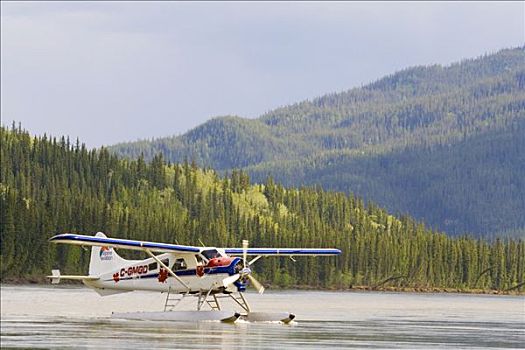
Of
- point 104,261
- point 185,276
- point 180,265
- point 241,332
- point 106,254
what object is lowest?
point 241,332

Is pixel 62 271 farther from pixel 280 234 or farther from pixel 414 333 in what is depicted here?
pixel 414 333

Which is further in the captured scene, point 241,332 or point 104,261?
point 104,261

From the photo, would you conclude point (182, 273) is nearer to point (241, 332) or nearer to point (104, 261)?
point (104, 261)

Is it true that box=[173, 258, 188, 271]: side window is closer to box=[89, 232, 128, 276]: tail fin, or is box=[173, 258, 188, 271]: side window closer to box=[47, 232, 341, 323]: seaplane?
box=[47, 232, 341, 323]: seaplane

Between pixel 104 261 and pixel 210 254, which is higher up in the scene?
pixel 210 254

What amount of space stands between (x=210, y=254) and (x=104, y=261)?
8253mm

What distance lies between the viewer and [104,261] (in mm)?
67250

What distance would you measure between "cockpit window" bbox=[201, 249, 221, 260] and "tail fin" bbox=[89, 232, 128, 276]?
6437 millimetres

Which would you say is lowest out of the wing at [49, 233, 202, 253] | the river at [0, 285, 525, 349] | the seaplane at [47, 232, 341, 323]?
the river at [0, 285, 525, 349]

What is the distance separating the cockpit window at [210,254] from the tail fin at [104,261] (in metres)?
6.44

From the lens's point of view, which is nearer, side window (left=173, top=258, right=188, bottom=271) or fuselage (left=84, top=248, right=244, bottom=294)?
fuselage (left=84, top=248, right=244, bottom=294)

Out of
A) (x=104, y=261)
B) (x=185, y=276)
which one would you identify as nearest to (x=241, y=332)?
(x=185, y=276)

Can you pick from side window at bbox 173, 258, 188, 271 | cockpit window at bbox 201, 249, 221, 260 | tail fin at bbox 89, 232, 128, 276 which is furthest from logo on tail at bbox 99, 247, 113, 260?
cockpit window at bbox 201, 249, 221, 260

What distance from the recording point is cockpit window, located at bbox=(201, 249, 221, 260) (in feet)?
200
